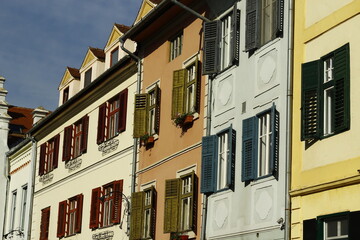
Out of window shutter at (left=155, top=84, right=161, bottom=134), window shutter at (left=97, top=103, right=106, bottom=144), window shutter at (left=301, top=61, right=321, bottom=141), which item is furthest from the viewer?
window shutter at (left=97, top=103, right=106, bottom=144)

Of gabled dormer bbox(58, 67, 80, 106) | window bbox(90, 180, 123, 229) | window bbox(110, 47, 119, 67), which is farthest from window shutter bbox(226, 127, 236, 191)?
gabled dormer bbox(58, 67, 80, 106)

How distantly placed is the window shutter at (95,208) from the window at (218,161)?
10094 mm

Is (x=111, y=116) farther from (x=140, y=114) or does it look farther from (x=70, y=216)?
(x=70, y=216)

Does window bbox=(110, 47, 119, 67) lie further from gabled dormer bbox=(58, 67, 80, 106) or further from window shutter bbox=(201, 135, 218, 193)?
window shutter bbox=(201, 135, 218, 193)

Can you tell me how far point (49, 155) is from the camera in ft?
138

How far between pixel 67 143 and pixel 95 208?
17.2ft

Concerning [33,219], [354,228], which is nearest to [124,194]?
[33,219]

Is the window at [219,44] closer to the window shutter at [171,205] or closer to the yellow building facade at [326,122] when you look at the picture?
the window shutter at [171,205]

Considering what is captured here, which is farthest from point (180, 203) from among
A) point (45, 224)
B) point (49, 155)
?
point (49, 155)

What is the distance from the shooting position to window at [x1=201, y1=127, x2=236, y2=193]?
23312mm

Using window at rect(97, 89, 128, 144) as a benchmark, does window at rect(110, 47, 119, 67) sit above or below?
above

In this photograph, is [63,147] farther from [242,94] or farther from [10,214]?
[242,94]

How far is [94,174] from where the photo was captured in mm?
35156

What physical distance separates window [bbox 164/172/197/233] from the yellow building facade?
19.2 feet
